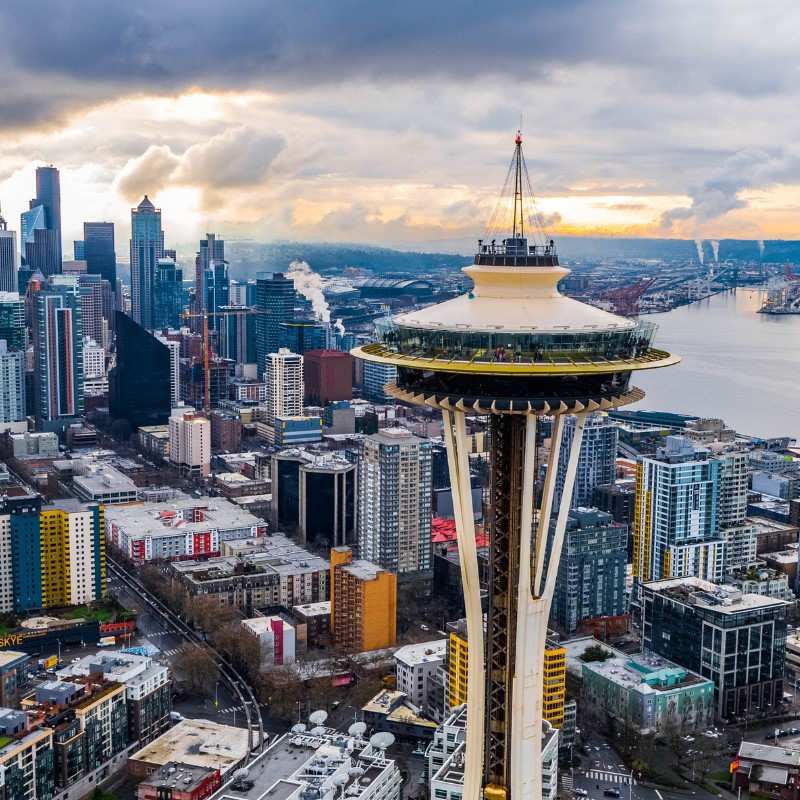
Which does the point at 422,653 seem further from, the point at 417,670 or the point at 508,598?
the point at 508,598

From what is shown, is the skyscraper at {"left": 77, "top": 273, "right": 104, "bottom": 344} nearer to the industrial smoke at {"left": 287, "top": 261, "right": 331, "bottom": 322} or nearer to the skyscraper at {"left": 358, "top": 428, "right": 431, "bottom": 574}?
the industrial smoke at {"left": 287, "top": 261, "right": 331, "bottom": 322}

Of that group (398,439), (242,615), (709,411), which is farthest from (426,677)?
(709,411)

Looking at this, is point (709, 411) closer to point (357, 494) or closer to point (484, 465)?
point (484, 465)

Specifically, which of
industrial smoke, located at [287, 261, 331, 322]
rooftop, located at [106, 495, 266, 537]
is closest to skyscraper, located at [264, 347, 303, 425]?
rooftop, located at [106, 495, 266, 537]

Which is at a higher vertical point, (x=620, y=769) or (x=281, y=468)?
(x=281, y=468)

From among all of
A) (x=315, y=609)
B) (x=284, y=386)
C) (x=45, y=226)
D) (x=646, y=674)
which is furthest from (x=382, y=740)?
(x=45, y=226)
